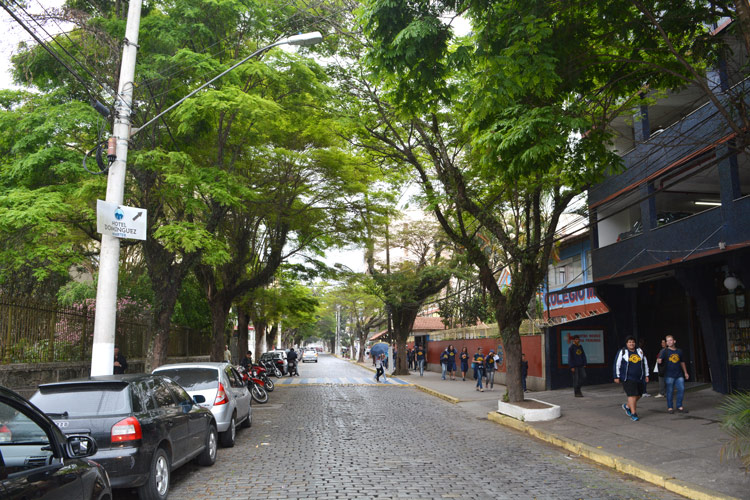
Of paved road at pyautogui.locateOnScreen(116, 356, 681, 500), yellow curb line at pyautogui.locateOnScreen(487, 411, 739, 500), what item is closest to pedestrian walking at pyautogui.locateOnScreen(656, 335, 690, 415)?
yellow curb line at pyautogui.locateOnScreen(487, 411, 739, 500)

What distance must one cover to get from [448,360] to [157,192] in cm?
1797

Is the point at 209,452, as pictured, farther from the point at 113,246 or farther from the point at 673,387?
the point at 673,387

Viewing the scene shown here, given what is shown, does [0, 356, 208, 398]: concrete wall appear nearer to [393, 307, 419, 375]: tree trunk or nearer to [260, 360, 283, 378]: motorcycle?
[260, 360, 283, 378]: motorcycle

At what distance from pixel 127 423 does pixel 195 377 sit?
479cm

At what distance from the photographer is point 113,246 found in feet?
33.7

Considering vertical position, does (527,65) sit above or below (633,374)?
above

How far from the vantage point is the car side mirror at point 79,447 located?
3850mm

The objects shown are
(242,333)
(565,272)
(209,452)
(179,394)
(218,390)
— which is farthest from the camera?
(242,333)

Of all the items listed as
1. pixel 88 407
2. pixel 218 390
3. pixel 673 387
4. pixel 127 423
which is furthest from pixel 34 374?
pixel 673 387

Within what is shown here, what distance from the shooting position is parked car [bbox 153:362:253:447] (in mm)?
10052

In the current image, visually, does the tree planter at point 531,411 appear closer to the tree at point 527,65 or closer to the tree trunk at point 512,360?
the tree trunk at point 512,360

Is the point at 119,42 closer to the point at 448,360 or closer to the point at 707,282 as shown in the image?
the point at 707,282

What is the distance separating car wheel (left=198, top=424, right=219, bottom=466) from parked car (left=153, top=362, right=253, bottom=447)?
0.89 metres

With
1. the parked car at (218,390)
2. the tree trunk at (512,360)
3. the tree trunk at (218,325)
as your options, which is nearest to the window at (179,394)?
the parked car at (218,390)
